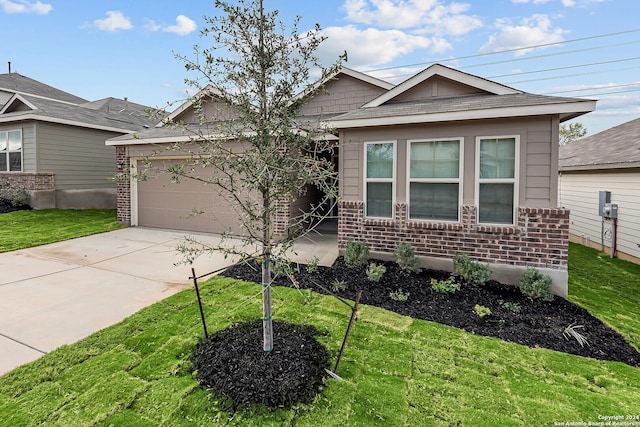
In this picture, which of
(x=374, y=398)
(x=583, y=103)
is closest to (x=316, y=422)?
(x=374, y=398)

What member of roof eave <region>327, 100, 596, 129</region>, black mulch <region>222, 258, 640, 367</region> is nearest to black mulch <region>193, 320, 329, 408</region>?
black mulch <region>222, 258, 640, 367</region>

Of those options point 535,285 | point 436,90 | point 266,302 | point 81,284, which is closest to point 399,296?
point 535,285

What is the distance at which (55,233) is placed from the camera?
8930 mm

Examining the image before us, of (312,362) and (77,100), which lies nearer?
(312,362)

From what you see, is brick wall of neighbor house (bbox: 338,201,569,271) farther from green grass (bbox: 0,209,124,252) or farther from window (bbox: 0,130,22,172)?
window (bbox: 0,130,22,172)

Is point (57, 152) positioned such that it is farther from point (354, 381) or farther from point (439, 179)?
point (354, 381)

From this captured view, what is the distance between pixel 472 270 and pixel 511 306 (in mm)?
831

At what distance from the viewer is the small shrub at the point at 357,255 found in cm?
613

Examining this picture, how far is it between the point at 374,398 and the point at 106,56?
62.0 feet

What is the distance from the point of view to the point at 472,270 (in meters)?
5.38

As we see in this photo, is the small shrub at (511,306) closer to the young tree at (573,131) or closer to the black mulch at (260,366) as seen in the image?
the black mulch at (260,366)

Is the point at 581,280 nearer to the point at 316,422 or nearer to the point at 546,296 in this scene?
the point at 546,296

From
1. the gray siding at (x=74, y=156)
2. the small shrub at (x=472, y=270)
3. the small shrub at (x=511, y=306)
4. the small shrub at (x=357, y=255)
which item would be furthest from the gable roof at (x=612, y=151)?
the gray siding at (x=74, y=156)

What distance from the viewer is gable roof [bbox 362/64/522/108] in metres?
6.52
